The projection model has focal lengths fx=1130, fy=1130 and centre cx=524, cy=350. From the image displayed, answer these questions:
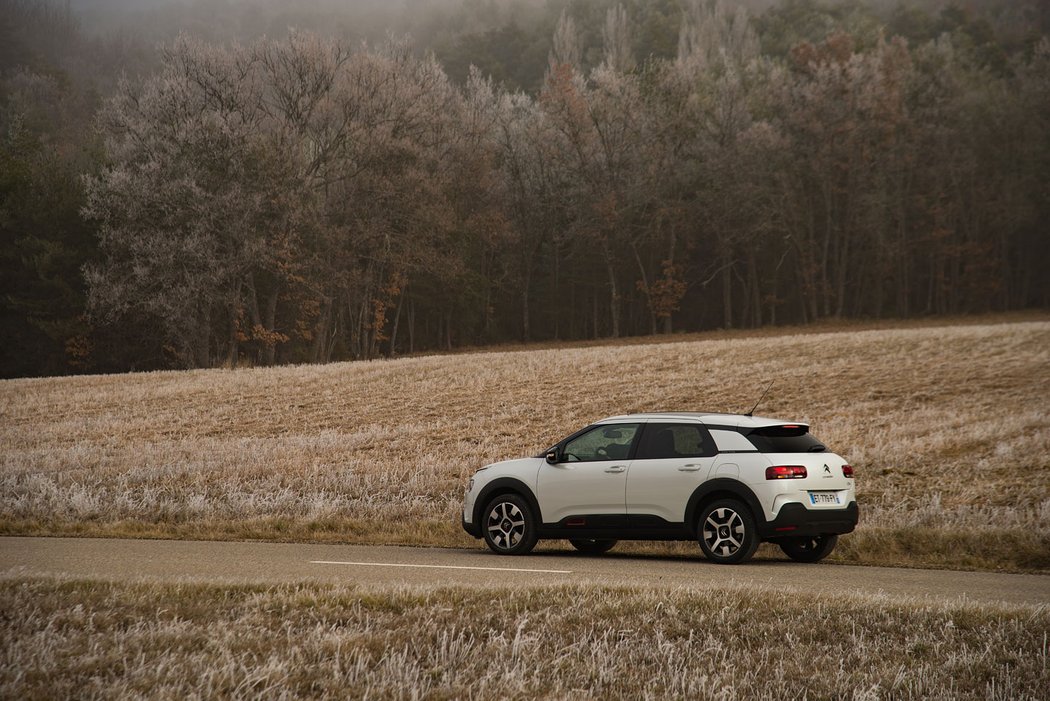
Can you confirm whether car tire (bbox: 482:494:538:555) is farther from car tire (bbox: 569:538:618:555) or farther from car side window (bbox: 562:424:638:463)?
car tire (bbox: 569:538:618:555)

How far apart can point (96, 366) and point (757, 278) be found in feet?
132

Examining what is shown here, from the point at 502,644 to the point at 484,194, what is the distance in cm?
6423

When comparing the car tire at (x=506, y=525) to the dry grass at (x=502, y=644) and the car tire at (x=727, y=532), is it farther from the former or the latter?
the dry grass at (x=502, y=644)

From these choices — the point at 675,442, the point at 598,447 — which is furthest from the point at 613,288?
the point at 675,442

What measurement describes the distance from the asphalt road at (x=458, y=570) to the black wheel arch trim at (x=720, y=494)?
519 millimetres

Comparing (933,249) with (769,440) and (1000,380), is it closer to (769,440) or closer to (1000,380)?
(1000,380)

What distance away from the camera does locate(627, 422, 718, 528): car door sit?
12.4m

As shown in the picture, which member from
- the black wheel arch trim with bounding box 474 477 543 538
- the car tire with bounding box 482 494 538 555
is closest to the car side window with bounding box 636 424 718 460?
the black wheel arch trim with bounding box 474 477 543 538

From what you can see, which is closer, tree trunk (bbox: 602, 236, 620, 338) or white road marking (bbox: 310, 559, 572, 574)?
white road marking (bbox: 310, 559, 572, 574)

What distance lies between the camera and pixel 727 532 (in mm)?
12234

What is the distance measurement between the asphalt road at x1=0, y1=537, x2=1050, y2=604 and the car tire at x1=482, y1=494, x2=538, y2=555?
0.55 feet

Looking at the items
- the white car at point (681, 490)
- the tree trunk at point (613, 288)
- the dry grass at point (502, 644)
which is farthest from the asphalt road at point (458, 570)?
the tree trunk at point (613, 288)

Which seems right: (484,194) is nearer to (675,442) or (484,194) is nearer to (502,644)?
(675,442)

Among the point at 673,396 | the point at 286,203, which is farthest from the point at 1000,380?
the point at 286,203
